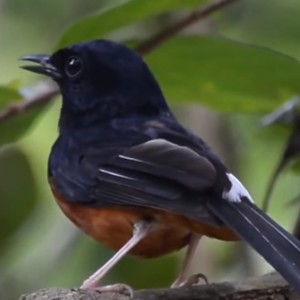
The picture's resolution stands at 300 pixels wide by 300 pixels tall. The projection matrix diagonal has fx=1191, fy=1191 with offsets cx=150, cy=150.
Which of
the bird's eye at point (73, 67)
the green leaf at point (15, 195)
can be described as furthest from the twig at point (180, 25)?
the green leaf at point (15, 195)

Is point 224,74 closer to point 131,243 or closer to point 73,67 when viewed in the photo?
point 73,67

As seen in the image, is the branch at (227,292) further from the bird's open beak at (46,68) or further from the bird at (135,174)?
the bird's open beak at (46,68)

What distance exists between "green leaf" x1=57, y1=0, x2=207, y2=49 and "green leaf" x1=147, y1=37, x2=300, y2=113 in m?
0.21

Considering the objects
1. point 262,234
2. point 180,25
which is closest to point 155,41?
point 180,25

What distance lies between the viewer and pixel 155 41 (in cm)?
435

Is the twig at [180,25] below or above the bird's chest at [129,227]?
above

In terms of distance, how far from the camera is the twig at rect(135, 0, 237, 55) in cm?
421

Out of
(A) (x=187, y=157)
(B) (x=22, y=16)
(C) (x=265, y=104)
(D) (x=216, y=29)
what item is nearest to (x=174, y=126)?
(A) (x=187, y=157)

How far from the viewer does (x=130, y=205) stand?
3611 mm

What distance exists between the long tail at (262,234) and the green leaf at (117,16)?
0.93 metres

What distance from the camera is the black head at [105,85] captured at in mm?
4238

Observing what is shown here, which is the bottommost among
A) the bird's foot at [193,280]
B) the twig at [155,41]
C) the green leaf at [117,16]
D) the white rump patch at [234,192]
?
the bird's foot at [193,280]

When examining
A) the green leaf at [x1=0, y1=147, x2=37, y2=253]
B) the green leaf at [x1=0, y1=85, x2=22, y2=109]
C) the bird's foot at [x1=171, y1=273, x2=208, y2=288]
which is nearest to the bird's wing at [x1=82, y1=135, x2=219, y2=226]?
the bird's foot at [x1=171, y1=273, x2=208, y2=288]

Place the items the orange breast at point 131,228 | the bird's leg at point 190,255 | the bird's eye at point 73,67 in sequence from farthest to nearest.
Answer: the bird's eye at point 73,67, the bird's leg at point 190,255, the orange breast at point 131,228
